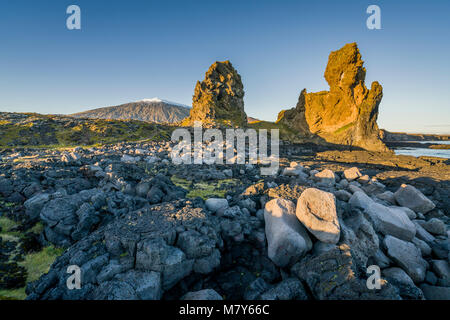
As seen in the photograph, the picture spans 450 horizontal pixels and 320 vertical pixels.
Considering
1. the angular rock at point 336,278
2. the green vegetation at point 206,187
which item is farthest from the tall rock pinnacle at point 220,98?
the angular rock at point 336,278

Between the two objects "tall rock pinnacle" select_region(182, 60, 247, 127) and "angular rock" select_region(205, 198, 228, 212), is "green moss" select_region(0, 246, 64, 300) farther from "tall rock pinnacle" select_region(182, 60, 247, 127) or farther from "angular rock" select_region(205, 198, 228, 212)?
"tall rock pinnacle" select_region(182, 60, 247, 127)

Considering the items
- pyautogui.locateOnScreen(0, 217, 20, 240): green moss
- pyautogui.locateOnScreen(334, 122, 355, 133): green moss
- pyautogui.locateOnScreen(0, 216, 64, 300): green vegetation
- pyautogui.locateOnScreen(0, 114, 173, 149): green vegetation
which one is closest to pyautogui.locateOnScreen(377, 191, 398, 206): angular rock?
pyautogui.locateOnScreen(0, 216, 64, 300): green vegetation

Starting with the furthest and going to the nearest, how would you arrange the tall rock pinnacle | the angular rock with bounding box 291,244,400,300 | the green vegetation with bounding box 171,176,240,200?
the tall rock pinnacle → the green vegetation with bounding box 171,176,240,200 → the angular rock with bounding box 291,244,400,300

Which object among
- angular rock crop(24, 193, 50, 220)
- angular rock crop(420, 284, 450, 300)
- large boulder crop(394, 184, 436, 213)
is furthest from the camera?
large boulder crop(394, 184, 436, 213)

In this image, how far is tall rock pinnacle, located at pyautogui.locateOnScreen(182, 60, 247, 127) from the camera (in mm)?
65625

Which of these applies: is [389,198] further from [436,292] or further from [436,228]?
[436,292]

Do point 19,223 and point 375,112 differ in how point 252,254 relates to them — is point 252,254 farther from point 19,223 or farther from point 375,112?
point 375,112

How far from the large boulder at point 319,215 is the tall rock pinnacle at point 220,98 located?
5805 cm

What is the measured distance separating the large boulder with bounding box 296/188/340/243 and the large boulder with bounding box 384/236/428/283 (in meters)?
2.14

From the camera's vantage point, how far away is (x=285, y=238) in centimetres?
513

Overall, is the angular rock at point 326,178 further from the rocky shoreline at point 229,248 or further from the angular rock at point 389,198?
the rocky shoreline at point 229,248

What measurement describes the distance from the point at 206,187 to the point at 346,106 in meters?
77.0

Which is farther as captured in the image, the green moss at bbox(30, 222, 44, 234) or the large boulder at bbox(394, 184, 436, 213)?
the large boulder at bbox(394, 184, 436, 213)
